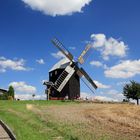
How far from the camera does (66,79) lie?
229 feet

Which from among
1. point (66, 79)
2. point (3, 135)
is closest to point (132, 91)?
point (66, 79)

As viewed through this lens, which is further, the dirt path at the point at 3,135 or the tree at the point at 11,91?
the tree at the point at 11,91

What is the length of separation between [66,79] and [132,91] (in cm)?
2204

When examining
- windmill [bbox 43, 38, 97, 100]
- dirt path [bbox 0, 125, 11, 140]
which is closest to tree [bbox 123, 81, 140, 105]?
windmill [bbox 43, 38, 97, 100]

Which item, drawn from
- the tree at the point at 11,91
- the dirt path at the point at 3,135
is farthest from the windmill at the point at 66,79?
the dirt path at the point at 3,135

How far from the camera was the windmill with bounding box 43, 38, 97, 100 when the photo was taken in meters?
70.2

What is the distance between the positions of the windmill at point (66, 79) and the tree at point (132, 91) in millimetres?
16032

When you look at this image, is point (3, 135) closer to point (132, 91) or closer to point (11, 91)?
Result: point (11, 91)

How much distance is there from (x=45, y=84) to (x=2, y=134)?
4923 centimetres

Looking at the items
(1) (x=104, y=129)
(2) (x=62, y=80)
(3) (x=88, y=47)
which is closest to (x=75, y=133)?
(1) (x=104, y=129)

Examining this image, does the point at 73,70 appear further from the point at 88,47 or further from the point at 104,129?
the point at 104,129

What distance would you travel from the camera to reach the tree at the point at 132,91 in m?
85.9

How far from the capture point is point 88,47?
76.4 meters

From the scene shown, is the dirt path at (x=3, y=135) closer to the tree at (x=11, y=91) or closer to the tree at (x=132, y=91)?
the tree at (x=11, y=91)
